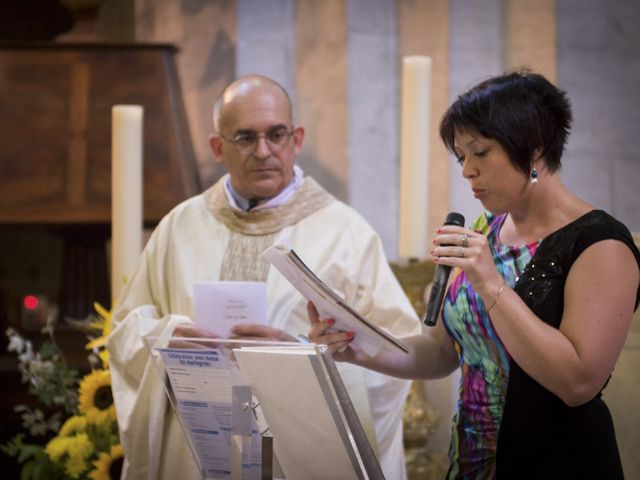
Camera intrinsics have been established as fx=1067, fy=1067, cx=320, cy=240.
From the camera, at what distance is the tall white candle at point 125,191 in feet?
11.8

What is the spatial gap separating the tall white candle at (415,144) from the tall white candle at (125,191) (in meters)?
0.91

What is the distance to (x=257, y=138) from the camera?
340cm

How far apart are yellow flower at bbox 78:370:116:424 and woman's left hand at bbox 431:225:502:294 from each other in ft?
5.63

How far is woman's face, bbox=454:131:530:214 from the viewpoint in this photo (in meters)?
2.13

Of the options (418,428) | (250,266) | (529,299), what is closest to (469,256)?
(529,299)

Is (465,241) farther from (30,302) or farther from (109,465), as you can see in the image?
(30,302)

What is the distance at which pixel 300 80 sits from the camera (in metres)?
4.66

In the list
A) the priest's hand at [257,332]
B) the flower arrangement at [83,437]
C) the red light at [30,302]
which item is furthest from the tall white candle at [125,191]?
the red light at [30,302]

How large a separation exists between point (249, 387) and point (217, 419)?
0.19 metres

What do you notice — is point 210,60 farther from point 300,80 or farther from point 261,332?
point 261,332

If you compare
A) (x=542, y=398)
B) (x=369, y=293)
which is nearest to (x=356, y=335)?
(x=542, y=398)

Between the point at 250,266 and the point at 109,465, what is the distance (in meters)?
0.76

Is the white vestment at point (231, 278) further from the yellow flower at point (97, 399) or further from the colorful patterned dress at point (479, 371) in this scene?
the colorful patterned dress at point (479, 371)

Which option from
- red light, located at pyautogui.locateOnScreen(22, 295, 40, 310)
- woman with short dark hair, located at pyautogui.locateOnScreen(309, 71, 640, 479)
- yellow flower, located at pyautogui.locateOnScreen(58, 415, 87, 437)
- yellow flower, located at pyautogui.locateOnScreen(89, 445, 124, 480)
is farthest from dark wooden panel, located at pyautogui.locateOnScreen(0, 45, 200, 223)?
woman with short dark hair, located at pyautogui.locateOnScreen(309, 71, 640, 479)
